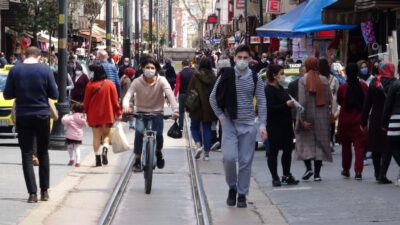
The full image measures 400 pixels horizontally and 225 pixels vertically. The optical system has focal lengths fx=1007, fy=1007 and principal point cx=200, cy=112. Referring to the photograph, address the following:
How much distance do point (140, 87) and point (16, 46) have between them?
128 ft

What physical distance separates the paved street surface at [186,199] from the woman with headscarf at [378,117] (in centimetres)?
38

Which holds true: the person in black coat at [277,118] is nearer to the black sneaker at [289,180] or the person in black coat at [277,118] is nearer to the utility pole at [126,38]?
the black sneaker at [289,180]

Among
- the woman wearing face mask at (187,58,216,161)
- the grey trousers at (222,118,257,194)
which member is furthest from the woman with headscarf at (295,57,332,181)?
the woman wearing face mask at (187,58,216,161)

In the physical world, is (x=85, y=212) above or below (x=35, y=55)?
below

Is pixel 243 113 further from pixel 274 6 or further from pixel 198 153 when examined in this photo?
pixel 274 6

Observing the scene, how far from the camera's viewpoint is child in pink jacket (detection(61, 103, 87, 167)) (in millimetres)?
16469

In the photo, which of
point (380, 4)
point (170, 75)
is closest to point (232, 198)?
point (380, 4)

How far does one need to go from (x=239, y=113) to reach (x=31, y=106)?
2.43 metres

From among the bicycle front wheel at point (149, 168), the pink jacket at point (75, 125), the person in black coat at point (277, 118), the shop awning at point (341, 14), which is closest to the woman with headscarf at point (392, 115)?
the person in black coat at point (277, 118)

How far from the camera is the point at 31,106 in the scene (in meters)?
11.8

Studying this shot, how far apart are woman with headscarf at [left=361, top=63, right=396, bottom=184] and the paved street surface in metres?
0.38

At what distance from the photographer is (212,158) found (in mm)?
18734

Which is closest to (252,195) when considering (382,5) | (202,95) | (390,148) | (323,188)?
(323,188)

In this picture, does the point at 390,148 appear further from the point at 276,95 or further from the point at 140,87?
the point at 140,87
